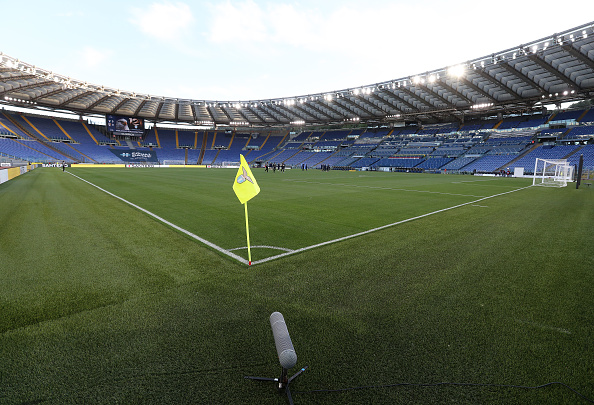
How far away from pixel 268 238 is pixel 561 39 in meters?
38.2

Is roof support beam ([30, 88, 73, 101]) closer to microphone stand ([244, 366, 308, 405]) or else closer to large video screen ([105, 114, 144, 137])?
large video screen ([105, 114, 144, 137])

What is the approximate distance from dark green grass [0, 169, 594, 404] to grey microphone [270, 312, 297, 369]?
50cm

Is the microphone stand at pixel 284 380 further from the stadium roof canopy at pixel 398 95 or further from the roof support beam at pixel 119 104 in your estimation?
the roof support beam at pixel 119 104

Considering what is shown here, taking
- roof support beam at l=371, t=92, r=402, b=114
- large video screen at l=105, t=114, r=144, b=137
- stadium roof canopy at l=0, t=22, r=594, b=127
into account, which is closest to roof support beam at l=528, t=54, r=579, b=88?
stadium roof canopy at l=0, t=22, r=594, b=127

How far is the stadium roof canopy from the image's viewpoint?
3166cm

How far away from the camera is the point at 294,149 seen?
7925 centimetres

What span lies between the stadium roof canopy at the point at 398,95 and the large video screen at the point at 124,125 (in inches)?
58.2

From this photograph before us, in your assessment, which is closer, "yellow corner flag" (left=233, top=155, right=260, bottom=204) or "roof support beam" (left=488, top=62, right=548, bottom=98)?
"yellow corner flag" (left=233, top=155, right=260, bottom=204)

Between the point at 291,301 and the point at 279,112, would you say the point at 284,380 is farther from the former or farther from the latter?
the point at 279,112

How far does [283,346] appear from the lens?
1.88 m

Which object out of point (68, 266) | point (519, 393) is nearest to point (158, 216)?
point (68, 266)

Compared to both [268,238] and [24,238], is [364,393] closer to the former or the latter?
[268,238]

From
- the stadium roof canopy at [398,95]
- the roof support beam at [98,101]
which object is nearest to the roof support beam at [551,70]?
the stadium roof canopy at [398,95]

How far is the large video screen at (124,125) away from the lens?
62.5 metres
